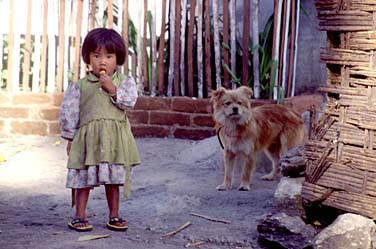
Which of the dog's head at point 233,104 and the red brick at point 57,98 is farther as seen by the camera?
the red brick at point 57,98

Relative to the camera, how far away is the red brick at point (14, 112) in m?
9.48

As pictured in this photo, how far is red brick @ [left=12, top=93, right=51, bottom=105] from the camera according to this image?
9438 millimetres

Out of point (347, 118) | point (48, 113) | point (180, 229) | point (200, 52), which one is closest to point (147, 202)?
point (180, 229)

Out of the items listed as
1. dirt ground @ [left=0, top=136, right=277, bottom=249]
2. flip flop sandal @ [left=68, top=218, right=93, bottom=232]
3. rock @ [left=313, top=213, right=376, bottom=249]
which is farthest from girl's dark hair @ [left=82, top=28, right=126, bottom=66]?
rock @ [left=313, top=213, right=376, bottom=249]

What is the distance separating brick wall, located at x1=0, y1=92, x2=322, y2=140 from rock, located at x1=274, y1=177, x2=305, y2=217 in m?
3.51

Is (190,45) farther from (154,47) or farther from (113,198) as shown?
(113,198)

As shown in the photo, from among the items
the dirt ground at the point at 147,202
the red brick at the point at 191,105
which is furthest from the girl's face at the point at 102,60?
the red brick at the point at 191,105

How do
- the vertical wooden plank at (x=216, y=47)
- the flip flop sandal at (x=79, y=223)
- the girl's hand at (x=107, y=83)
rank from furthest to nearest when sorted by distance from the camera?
1. the vertical wooden plank at (x=216, y=47)
2. the flip flop sandal at (x=79, y=223)
3. the girl's hand at (x=107, y=83)

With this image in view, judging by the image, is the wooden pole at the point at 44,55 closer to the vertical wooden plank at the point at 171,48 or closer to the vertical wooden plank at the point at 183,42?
the vertical wooden plank at the point at 171,48

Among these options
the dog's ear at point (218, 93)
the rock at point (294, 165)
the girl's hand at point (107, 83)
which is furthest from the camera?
the dog's ear at point (218, 93)

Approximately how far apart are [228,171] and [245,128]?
1.52 ft

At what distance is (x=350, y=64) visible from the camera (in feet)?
15.8

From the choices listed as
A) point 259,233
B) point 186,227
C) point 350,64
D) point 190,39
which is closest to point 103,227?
point 186,227

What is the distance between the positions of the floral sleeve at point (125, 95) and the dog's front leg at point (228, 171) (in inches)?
83.7
